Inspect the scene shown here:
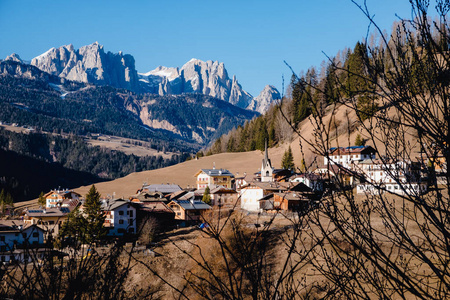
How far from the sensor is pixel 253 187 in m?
46.9

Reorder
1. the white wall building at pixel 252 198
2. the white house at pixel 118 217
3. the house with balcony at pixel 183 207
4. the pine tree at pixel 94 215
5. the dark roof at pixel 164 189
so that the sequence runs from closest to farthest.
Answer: the pine tree at pixel 94 215 → the white house at pixel 118 217 → the white wall building at pixel 252 198 → the house with balcony at pixel 183 207 → the dark roof at pixel 164 189

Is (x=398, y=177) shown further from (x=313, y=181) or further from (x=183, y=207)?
(x=183, y=207)

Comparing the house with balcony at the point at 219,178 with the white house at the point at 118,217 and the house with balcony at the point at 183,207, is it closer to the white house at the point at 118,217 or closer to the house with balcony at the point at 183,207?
the house with balcony at the point at 183,207

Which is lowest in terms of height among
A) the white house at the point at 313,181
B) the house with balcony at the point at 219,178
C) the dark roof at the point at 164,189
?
the dark roof at the point at 164,189

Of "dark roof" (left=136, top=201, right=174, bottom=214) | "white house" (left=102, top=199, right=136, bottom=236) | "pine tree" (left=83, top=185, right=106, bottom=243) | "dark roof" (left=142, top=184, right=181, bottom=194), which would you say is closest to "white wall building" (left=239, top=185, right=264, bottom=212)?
"dark roof" (left=136, top=201, right=174, bottom=214)

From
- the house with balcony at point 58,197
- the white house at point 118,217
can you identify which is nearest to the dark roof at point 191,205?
the white house at point 118,217

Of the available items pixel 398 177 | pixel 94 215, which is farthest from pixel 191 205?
pixel 398 177

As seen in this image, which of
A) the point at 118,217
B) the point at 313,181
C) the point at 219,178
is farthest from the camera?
the point at 219,178

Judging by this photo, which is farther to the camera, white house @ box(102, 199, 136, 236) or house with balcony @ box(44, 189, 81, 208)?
house with balcony @ box(44, 189, 81, 208)

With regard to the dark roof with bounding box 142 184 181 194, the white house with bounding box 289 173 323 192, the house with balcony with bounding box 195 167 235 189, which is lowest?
the dark roof with bounding box 142 184 181 194

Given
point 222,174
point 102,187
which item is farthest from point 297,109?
point 102,187

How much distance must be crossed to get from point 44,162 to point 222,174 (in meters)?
112

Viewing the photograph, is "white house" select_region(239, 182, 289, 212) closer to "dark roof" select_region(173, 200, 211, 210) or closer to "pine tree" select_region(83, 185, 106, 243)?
"dark roof" select_region(173, 200, 211, 210)

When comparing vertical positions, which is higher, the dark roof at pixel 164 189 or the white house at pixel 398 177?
the white house at pixel 398 177
